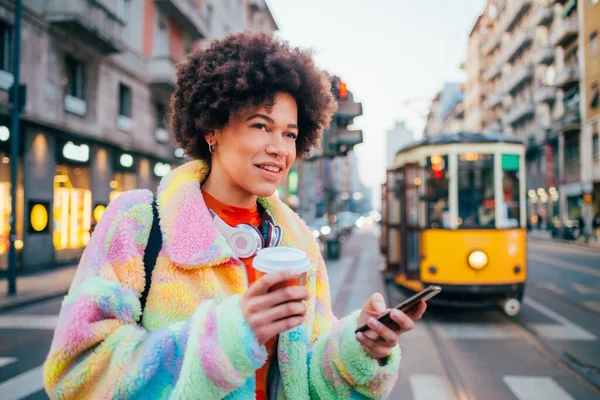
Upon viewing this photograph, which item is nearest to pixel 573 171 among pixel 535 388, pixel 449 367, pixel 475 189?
pixel 475 189

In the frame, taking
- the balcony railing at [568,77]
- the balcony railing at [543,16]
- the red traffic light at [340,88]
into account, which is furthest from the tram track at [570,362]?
the balcony railing at [543,16]

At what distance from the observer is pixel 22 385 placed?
171 inches

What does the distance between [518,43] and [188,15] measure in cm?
3187

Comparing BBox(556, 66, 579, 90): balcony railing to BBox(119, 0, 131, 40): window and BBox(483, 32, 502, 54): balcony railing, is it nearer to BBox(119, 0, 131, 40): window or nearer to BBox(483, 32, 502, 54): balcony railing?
BBox(483, 32, 502, 54): balcony railing

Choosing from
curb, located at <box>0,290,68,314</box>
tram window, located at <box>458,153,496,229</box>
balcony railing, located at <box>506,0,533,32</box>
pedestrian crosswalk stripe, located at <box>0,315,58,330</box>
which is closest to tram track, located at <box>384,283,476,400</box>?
tram window, located at <box>458,153,496,229</box>

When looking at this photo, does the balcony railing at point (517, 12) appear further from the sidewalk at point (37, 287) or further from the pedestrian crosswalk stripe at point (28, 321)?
the pedestrian crosswalk stripe at point (28, 321)

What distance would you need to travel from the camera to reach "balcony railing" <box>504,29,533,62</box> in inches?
1478

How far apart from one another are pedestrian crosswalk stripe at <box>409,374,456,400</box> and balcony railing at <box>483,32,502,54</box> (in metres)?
50.3

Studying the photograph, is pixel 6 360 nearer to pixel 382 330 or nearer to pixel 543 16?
pixel 382 330

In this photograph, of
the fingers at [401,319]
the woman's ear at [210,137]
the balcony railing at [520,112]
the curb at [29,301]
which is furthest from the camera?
the balcony railing at [520,112]

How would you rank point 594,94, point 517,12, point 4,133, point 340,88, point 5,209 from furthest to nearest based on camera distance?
point 517,12 < point 594,94 < point 5,209 < point 4,133 < point 340,88

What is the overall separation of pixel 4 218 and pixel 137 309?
1251cm

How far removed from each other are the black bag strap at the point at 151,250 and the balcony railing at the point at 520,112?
42613 mm

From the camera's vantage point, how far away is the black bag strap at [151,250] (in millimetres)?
1249
